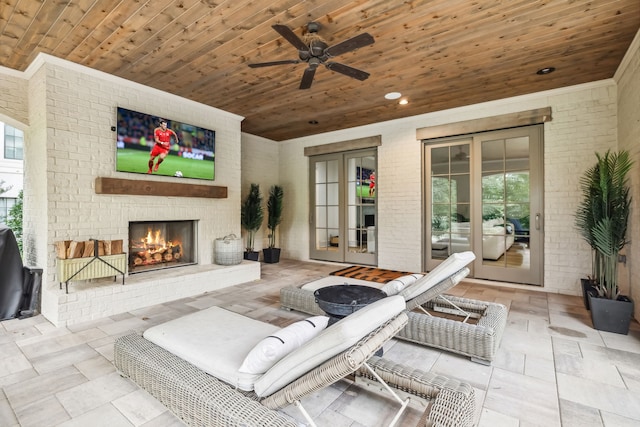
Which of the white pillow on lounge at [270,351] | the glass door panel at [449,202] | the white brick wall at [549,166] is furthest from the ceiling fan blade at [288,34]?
the glass door panel at [449,202]

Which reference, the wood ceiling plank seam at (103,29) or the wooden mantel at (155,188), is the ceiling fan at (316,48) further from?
the wooden mantel at (155,188)

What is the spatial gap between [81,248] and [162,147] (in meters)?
1.71

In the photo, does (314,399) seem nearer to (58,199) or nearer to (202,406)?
(202,406)

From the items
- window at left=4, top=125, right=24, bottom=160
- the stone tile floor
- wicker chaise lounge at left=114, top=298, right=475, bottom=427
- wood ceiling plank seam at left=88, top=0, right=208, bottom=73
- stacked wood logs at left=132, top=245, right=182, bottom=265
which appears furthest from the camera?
window at left=4, top=125, right=24, bottom=160

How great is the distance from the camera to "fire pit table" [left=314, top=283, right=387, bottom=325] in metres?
2.31

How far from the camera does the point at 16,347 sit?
262 cm

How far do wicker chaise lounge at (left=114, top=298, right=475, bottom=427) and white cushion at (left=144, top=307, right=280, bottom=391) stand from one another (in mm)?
35

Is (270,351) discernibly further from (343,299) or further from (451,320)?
(451,320)

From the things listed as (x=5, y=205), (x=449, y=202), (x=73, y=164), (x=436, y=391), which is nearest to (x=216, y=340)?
(x=436, y=391)

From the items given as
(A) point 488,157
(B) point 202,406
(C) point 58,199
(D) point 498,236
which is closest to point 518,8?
(A) point 488,157

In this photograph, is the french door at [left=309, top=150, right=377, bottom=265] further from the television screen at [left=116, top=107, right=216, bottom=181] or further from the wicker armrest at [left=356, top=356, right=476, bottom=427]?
the wicker armrest at [left=356, top=356, right=476, bottom=427]

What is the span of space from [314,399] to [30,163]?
4501 millimetres

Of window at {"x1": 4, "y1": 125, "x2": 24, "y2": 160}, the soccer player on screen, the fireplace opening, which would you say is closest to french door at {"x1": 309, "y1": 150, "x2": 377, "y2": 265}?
the fireplace opening

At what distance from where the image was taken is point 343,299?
2.43m
